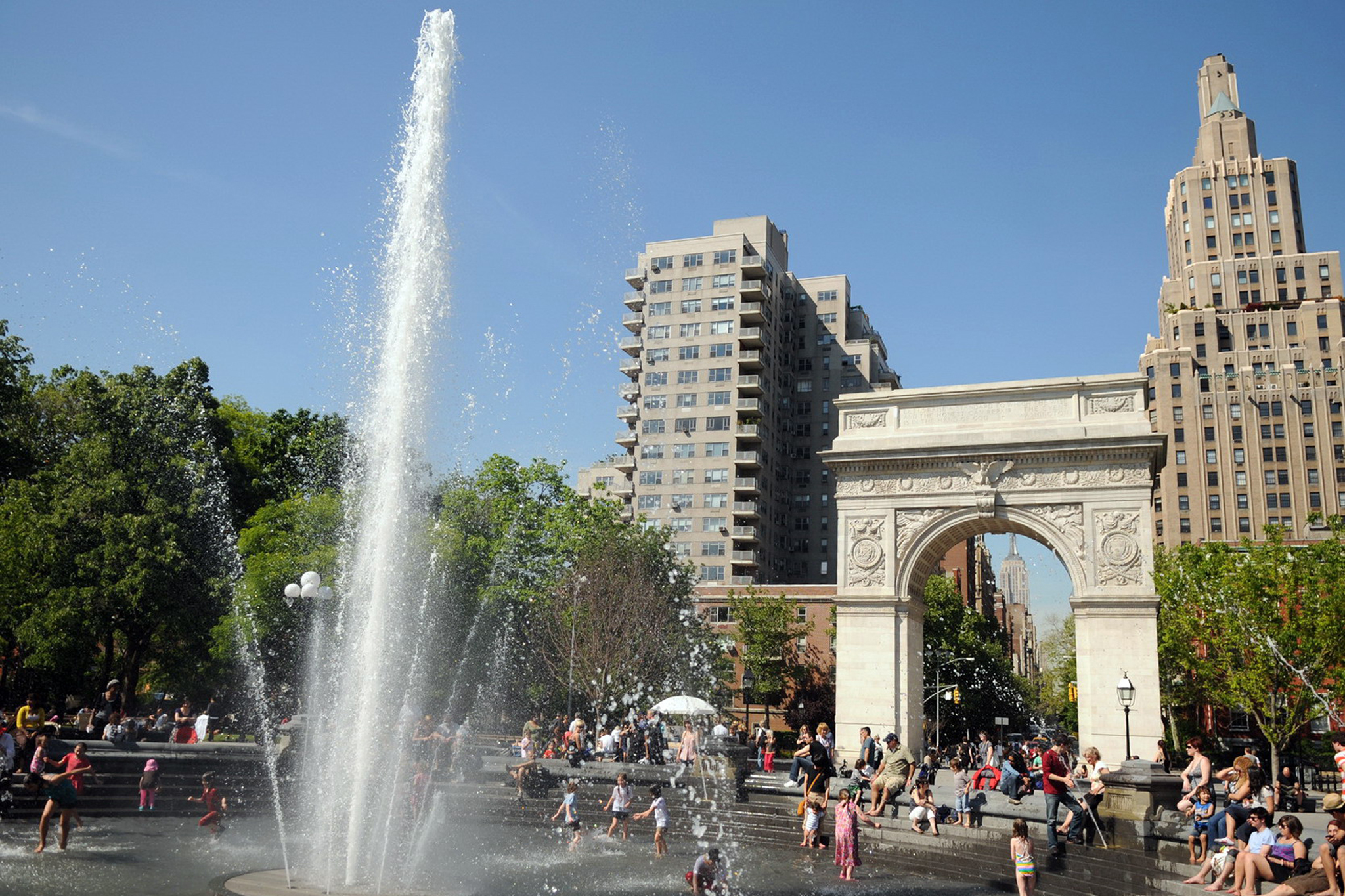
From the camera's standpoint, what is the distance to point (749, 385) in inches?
2876

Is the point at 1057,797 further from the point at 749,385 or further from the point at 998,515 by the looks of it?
the point at 749,385

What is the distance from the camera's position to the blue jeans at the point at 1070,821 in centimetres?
1708

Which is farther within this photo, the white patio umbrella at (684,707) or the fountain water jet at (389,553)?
the white patio umbrella at (684,707)

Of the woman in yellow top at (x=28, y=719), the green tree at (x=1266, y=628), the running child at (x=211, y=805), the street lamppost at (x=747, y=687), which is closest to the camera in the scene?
the running child at (x=211, y=805)

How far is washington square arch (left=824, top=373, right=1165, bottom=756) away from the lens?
92.3 ft

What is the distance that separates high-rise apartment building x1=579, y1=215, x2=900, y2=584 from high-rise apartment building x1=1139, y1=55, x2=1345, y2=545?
27.8 metres

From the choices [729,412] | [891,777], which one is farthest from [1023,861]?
[729,412]

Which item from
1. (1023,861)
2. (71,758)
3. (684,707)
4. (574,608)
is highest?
(574,608)

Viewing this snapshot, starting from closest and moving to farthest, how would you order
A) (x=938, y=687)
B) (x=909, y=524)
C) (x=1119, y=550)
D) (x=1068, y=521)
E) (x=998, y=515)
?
(x=1119, y=550) < (x=1068, y=521) < (x=998, y=515) < (x=909, y=524) < (x=938, y=687)

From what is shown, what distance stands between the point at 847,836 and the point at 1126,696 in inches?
505

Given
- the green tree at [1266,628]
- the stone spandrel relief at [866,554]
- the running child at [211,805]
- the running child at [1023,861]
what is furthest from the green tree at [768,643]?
the running child at [1023,861]

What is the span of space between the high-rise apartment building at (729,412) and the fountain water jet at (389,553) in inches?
2060

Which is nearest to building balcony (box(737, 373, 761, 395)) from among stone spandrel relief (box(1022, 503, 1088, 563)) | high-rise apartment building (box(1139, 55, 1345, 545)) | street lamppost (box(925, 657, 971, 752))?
street lamppost (box(925, 657, 971, 752))

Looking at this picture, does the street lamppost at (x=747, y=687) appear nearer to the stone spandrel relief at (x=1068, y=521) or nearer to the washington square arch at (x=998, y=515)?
the washington square arch at (x=998, y=515)
